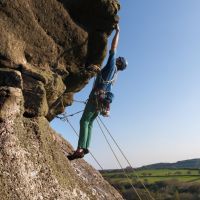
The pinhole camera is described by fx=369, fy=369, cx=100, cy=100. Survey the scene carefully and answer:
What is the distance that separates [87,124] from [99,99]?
2.43 feet

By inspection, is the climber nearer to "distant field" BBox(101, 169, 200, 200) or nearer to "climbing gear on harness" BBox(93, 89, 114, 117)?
"climbing gear on harness" BBox(93, 89, 114, 117)

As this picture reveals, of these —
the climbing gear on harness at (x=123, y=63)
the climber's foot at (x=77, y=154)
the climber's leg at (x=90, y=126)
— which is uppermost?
the climbing gear on harness at (x=123, y=63)

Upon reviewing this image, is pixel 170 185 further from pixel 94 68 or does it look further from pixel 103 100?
pixel 103 100

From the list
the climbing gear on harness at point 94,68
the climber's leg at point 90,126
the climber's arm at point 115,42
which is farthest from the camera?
the climbing gear on harness at point 94,68

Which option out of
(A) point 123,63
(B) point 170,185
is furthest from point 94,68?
(B) point 170,185

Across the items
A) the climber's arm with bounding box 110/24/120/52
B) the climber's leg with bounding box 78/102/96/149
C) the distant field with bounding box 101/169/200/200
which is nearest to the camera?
the climber's leg with bounding box 78/102/96/149

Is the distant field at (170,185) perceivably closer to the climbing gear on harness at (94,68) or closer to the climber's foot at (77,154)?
the climbing gear on harness at (94,68)

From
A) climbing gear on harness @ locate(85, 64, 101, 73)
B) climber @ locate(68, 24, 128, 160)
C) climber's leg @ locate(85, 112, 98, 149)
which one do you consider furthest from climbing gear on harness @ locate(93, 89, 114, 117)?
climbing gear on harness @ locate(85, 64, 101, 73)

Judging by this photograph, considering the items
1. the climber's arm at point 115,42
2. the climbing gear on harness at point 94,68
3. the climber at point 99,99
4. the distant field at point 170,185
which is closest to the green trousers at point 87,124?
the climber at point 99,99

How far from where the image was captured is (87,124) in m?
9.46

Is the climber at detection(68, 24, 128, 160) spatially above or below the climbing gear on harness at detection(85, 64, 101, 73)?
below

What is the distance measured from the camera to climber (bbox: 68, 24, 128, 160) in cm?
944

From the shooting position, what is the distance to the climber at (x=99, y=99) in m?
9.44

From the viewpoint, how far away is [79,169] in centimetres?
1045
